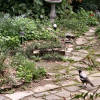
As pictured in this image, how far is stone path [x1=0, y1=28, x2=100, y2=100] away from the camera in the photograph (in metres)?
5.00

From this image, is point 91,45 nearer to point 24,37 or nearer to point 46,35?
point 46,35

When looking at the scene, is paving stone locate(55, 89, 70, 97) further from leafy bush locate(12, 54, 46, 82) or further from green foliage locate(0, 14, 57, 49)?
green foliage locate(0, 14, 57, 49)

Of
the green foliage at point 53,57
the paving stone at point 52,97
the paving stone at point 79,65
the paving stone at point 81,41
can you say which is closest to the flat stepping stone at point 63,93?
the paving stone at point 52,97

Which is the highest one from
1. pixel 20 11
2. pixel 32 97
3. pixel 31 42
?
pixel 20 11

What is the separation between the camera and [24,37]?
25.8 ft

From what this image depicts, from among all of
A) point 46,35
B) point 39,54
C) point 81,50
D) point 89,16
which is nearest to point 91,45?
point 81,50

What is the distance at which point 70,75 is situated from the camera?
5977 millimetres

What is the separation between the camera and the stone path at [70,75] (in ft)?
16.4

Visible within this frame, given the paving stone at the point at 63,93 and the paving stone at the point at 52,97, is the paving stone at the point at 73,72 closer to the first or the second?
the paving stone at the point at 63,93

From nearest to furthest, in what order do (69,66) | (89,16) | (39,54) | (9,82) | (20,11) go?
(9,82)
(69,66)
(39,54)
(20,11)
(89,16)

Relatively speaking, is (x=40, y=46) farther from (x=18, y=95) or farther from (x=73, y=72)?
(x=18, y=95)

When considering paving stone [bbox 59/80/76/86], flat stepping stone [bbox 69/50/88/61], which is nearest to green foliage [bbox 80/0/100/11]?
flat stepping stone [bbox 69/50/88/61]

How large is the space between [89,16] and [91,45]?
2.51 m

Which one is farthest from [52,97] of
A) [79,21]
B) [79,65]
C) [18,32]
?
[79,21]
